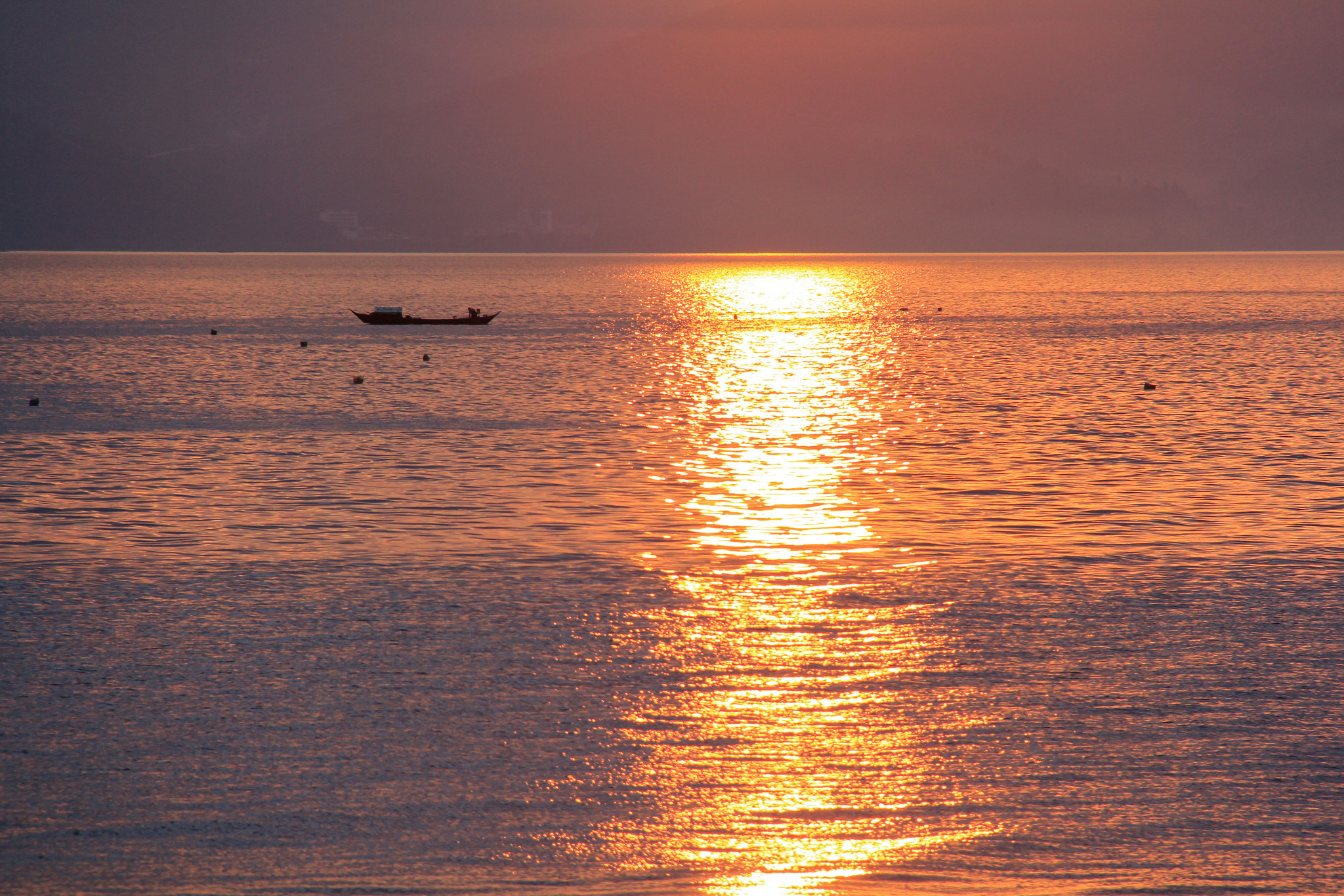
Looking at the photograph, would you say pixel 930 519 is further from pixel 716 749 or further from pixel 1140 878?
pixel 1140 878

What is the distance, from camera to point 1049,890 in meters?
10.1

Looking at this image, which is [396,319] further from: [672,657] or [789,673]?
[789,673]

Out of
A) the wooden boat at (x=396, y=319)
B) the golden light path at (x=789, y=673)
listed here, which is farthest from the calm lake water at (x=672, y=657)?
the wooden boat at (x=396, y=319)

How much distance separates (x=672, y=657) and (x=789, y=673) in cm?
156

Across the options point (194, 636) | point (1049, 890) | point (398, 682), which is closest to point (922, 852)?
point (1049, 890)

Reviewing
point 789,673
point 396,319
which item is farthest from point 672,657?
point 396,319

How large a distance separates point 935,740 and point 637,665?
4060 millimetres

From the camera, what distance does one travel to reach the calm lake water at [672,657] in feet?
35.7

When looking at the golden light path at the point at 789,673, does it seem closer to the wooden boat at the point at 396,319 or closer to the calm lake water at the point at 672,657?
the calm lake water at the point at 672,657

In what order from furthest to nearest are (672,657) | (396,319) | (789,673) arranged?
(396,319) → (672,657) → (789,673)

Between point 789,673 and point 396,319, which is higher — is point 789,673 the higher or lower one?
the higher one

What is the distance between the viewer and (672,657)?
54.0 ft

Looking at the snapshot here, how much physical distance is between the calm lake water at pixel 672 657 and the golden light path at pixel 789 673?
6 centimetres

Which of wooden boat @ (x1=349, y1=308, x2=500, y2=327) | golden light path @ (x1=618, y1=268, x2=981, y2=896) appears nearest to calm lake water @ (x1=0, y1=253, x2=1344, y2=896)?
golden light path @ (x1=618, y1=268, x2=981, y2=896)
